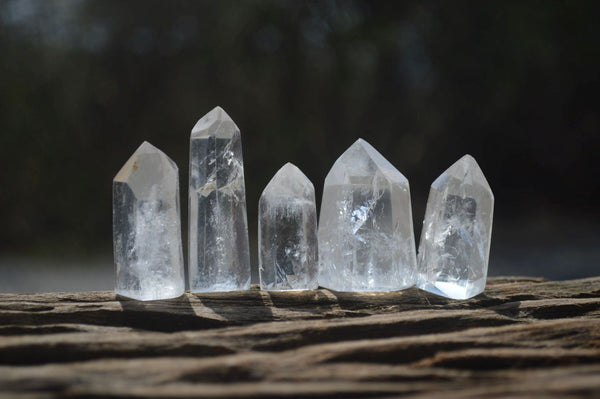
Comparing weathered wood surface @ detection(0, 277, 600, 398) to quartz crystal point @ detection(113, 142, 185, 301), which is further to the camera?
quartz crystal point @ detection(113, 142, 185, 301)

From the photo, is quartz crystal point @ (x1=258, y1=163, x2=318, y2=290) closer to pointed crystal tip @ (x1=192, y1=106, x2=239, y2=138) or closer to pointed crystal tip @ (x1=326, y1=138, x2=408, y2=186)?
pointed crystal tip @ (x1=326, y1=138, x2=408, y2=186)

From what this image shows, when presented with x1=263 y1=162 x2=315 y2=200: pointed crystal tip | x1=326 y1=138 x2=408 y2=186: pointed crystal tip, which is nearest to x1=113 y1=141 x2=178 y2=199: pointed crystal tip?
x1=263 y1=162 x2=315 y2=200: pointed crystal tip

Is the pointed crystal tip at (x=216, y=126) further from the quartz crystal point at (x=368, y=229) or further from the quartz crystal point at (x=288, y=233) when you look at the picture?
the quartz crystal point at (x=368, y=229)

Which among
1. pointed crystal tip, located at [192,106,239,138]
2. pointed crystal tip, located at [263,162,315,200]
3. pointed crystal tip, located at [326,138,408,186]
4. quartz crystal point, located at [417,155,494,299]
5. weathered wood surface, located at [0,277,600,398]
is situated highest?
pointed crystal tip, located at [192,106,239,138]

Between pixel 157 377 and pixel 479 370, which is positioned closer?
pixel 157 377

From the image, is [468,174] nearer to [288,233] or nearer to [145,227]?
[288,233]

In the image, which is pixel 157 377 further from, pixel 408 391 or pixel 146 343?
pixel 408 391

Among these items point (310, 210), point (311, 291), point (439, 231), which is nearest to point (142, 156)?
point (310, 210)

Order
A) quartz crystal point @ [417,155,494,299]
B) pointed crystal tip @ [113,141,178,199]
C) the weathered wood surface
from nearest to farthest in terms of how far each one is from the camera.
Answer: the weathered wood surface
pointed crystal tip @ [113,141,178,199]
quartz crystal point @ [417,155,494,299]
